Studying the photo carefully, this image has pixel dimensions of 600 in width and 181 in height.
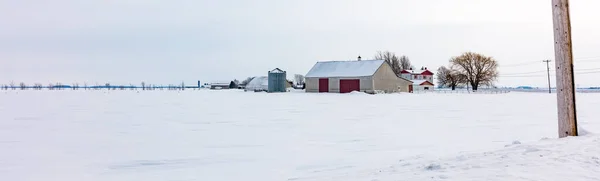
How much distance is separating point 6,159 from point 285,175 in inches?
169

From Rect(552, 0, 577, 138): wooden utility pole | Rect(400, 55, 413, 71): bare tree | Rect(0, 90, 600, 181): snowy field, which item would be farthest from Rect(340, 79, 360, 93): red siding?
Rect(400, 55, 413, 71): bare tree

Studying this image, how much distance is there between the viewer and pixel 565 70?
5.79 m

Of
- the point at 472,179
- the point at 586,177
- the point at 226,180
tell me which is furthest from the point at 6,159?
the point at 586,177

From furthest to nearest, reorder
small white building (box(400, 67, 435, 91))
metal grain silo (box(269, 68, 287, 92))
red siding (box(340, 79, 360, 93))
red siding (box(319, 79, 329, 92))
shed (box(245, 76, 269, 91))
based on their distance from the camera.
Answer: small white building (box(400, 67, 435, 91)), shed (box(245, 76, 269, 91)), metal grain silo (box(269, 68, 287, 92)), red siding (box(319, 79, 329, 92)), red siding (box(340, 79, 360, 93))

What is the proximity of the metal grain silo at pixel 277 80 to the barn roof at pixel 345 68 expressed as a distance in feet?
15.1

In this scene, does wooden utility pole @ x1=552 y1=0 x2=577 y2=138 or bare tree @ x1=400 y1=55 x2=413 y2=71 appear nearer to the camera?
wooden utility pole @ x1=552 y1=0 x2=577 y2=138

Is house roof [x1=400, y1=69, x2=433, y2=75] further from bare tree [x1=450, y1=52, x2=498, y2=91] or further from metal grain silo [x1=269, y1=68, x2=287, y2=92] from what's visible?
metal grain silo [x1=269, y1=68, x2=287, y2=92]

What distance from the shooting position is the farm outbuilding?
45188 mm

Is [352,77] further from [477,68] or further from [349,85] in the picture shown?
[477,68]

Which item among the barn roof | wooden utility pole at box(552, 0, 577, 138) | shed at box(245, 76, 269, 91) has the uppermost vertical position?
the barn roof

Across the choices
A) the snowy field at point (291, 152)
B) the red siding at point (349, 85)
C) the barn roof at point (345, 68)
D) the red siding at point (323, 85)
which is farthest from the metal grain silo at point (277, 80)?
the snowy field at point (291, 152)

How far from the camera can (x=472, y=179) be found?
330 cm

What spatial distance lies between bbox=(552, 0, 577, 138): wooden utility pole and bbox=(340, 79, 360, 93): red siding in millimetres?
39683

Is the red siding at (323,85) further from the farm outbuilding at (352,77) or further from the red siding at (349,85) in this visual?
the red siding at (349,85)
